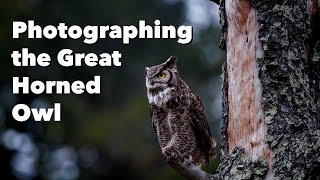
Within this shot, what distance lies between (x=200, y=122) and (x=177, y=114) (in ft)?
0.38

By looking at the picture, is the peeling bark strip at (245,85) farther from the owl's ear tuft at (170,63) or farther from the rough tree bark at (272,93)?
the owl's ear tuft at (170,63)

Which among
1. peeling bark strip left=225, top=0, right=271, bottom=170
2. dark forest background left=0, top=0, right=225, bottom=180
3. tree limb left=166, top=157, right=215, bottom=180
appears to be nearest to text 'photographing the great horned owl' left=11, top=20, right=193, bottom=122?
dark forest background left=0, top=0, right=225, bottom=180

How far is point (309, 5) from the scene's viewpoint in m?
3.73

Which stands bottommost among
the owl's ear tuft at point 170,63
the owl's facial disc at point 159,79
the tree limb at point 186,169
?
the tree limb at point 186,169

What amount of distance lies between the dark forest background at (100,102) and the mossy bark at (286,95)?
8.15 metres

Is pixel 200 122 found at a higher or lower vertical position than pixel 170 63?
lower

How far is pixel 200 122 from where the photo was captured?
4.48 metres

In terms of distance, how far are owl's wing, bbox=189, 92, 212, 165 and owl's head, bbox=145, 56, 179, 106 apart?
112mm

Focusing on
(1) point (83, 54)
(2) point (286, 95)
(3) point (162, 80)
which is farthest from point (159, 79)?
(1) point (83, 54)

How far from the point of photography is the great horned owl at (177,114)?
4445 mm

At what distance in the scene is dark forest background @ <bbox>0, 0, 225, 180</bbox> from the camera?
41.0ft

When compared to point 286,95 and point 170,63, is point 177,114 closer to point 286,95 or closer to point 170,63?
point 170,63

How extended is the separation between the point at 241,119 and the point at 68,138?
9.39 meters

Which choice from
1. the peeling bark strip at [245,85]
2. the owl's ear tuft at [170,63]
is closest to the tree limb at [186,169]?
the peeling bark strip at [245,85]
